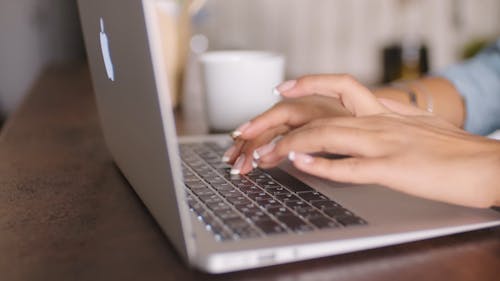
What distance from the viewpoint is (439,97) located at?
38.4 inches

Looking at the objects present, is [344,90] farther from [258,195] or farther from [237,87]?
[237,87]

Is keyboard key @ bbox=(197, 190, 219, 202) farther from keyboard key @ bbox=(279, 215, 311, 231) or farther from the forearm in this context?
the forearm

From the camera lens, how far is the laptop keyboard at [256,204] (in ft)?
1.47

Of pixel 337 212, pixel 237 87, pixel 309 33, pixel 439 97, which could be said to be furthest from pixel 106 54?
pixel 309 33

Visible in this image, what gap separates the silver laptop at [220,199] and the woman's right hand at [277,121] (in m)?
0.05

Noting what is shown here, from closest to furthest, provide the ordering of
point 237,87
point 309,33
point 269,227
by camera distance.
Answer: point 269,227 → point 237,87 → point 309,33

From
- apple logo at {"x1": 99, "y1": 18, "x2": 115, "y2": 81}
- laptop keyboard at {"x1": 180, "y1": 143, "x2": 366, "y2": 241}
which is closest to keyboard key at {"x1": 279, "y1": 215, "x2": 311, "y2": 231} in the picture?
laptop keyboard at {"x1": 180, "y1": 143, "x2": 366, "y2": 241}

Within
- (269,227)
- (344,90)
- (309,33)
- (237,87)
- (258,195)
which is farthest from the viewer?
(309,33)

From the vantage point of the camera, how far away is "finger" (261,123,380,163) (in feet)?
1.82

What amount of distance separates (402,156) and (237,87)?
0.44 metres

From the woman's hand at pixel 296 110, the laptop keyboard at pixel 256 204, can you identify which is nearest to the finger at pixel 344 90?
the woman's hand at pixel 296 110

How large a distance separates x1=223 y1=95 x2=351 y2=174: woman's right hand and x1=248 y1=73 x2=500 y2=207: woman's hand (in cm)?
8

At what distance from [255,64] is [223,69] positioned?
0.05 meters

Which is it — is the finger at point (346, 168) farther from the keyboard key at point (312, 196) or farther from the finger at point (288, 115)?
the finger at point (288, 115)
